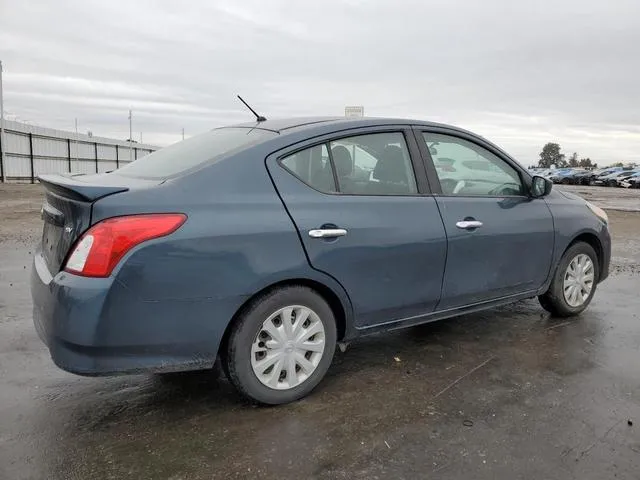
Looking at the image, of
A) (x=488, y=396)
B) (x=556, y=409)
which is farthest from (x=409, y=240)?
(x=556, y=409)

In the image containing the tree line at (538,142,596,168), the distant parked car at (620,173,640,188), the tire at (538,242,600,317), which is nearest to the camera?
the tire at (538,242,600,317)

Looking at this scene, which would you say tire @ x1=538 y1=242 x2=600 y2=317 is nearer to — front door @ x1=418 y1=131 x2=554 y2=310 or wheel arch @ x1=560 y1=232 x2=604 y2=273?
wheel arch @ x1=560 y1=232 x2=604 y2=273

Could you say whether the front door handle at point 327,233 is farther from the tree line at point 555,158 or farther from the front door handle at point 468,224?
the tree line at point 555,158

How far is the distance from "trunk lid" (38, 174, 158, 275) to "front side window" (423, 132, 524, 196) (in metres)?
1.95

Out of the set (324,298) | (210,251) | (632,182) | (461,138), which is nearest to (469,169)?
(461,138)

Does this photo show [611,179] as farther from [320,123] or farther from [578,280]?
[320,123]

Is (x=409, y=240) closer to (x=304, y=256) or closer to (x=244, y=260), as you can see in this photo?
(x=304, y=256)

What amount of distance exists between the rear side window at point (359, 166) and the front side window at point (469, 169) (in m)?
0.28

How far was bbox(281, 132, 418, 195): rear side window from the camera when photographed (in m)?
3.28

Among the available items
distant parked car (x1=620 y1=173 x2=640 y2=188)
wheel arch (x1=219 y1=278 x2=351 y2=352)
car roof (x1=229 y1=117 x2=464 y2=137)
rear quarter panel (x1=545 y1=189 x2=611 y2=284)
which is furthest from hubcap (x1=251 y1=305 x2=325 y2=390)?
distant parked car (x1=620 y1=173 x2=640 y2=188)

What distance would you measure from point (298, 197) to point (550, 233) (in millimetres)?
2314

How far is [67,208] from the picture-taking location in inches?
113

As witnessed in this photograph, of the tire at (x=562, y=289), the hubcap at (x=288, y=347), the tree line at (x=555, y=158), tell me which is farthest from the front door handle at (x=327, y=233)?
the tree line at (x=555, y=158)

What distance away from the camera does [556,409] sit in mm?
3188
